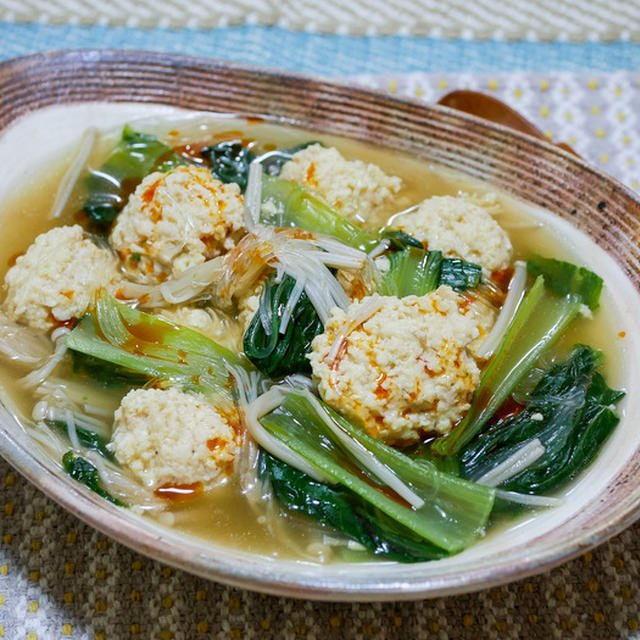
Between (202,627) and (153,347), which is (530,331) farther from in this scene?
(202,627)

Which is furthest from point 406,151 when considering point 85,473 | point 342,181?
point 85,473

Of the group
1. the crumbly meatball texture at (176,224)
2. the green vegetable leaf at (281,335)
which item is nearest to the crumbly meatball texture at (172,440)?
the green vegetable leaf at (281,335)

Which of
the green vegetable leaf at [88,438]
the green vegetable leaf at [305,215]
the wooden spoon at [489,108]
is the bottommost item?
the green vegetable leaf at [88,438]

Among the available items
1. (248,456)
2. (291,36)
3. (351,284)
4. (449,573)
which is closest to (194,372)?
(248,456)

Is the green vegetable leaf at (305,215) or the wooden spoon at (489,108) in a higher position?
the wooden spoon at (489,108)

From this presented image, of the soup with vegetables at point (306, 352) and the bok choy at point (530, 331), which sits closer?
the soup with vegetables at point (306, 352)

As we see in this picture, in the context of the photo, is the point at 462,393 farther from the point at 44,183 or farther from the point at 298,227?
the point at 44,183

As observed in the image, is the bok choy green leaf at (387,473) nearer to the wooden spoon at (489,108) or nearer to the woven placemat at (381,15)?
the wooden spoon at (489,108)
